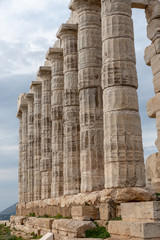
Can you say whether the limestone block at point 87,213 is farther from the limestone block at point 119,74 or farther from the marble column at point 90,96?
the limestone block at point 119,74

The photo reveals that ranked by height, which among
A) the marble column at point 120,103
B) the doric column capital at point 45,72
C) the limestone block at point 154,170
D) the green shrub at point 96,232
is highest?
the doric column capital at point 45,72

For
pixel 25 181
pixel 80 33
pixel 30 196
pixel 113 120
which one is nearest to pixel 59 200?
pixel 113 120

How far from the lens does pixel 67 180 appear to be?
63.3 feet

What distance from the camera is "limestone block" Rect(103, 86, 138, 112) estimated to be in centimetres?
1418

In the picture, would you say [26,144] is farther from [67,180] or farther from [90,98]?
[90,98]

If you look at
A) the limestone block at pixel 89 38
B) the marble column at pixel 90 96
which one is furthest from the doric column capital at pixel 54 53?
the limestone block at pixel 89 38

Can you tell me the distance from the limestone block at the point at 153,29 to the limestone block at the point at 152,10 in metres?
0.21

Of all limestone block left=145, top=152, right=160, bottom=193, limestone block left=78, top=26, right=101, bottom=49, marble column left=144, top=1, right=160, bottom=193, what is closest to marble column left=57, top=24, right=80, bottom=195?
limestone block left=78, top=26, right=101, bottom=49

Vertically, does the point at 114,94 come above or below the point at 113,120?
above

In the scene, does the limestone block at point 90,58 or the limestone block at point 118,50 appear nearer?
the limestone block at point 118,50

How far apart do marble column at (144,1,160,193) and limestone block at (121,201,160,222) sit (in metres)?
4.12

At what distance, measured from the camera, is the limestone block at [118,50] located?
1472cm

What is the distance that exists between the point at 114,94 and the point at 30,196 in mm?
19527

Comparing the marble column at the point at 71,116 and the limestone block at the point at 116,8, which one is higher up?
the limestone block at the point at 116,8
